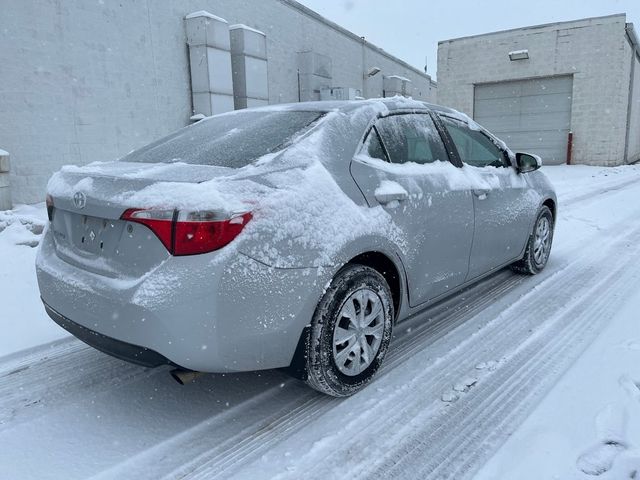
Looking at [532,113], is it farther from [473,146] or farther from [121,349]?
[121,349]

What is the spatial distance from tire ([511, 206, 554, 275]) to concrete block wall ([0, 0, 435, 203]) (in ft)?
24.7

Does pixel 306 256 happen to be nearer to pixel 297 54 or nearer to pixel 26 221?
pixel 26 221

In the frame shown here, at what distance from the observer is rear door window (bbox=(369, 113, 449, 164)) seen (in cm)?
310

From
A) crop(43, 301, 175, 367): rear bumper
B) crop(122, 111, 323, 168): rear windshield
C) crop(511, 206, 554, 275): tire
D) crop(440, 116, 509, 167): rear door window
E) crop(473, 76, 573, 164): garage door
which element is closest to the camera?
crop(43, 301, 175, 367): rear bumper

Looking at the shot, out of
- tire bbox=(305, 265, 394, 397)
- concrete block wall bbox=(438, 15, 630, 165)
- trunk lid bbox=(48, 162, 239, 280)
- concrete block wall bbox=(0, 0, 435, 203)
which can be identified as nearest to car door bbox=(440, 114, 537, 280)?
tire bbox=(305, 265, 394, 397)

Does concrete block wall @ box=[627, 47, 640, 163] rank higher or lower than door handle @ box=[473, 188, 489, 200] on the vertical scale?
higher

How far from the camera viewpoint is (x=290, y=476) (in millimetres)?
2121

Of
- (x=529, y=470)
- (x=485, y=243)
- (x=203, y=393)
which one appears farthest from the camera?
(x=485, y=243)

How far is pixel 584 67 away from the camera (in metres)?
19.0

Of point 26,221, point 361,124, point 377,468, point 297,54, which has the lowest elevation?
point 377,468

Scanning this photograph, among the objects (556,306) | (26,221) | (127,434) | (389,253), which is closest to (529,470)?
Answer: (389,253)

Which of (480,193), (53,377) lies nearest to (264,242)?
(53,377)

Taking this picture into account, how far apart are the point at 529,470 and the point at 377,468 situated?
2.03ft

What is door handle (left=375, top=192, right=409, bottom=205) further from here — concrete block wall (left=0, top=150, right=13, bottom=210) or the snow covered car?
concrete block wall (left=0, top=150, right=13, bottom=210)
